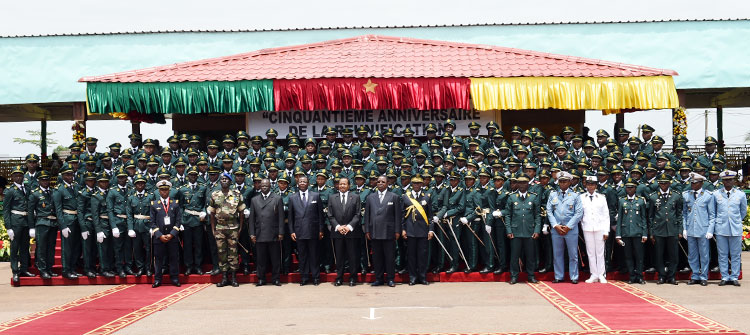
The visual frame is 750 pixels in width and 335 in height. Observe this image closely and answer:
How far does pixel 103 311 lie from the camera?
902 centimetres

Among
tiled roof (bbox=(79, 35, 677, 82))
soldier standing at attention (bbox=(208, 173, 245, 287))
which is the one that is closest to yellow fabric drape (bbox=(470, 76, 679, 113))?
tiled roof (bbox=(79, 35, 677, 82))

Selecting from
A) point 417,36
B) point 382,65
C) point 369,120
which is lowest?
point 369,120

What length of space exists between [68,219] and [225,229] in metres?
2.54

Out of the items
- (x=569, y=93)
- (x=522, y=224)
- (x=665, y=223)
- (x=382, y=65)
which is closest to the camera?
(x=665, y=223)

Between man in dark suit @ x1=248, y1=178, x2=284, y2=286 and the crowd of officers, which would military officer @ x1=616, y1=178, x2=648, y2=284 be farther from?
man in dark suit @ x1=248, y1=178, x2=284, y2=286

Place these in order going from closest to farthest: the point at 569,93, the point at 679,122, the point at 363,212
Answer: the point at 363,212 → the point at 569,93 → the point at 679,122

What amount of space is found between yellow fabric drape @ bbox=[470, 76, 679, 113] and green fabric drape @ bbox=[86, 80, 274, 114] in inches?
155

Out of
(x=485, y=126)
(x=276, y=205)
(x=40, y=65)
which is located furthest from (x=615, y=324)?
(x=40, y=65)

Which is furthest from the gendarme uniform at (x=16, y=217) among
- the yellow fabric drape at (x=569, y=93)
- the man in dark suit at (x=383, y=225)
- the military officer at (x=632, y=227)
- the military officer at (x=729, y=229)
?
the military officer at (x=729, y=229)

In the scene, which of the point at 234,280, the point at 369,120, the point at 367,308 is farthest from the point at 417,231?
the point at 369,120

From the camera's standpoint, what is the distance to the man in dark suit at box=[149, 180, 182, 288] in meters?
11.2

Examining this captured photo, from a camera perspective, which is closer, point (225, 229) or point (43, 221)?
point (225, 229)

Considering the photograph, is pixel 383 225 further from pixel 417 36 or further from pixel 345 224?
pixel 417 36

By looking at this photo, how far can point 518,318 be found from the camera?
807 cm
